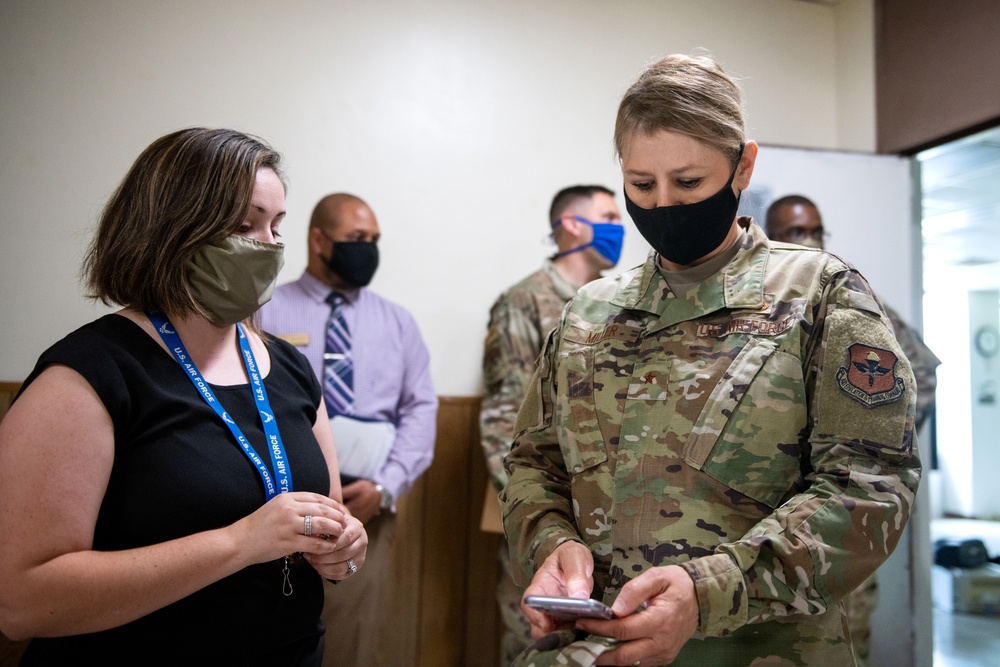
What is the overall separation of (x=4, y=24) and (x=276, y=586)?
98.6 inches

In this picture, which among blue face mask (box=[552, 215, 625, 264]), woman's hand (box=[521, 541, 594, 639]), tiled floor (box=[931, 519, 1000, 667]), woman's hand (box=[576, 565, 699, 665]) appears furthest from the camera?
tiled floor (box=[931, 519, 1000, 667])

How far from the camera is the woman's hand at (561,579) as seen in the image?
41.5 inches

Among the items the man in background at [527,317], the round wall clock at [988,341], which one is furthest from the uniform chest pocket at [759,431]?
the round wall clock at [988,341]

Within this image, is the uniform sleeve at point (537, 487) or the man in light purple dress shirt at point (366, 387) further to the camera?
the man in light purple dress shirt at point (366, 387)

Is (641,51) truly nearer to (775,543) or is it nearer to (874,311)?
(874,311)

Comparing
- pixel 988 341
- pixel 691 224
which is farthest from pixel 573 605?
pixel 988 341

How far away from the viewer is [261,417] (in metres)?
1.30

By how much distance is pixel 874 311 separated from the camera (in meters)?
1.09

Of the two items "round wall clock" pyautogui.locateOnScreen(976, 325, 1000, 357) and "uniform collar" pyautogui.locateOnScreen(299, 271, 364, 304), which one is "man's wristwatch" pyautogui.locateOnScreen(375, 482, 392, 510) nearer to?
"uniform collar" pyautogui.locateOnScreen(299, 271, 364, 304)

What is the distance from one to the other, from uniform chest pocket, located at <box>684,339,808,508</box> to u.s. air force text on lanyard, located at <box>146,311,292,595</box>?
66 cm

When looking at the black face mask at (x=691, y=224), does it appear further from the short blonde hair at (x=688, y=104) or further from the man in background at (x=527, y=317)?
Result: the man in background at (x=527, y=317)

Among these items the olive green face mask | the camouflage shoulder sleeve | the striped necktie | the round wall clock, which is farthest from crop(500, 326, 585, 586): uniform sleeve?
the round wall clock

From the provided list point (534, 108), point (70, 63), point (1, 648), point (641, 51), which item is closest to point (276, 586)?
point (1, 648)

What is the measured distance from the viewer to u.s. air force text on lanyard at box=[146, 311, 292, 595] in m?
1.23
